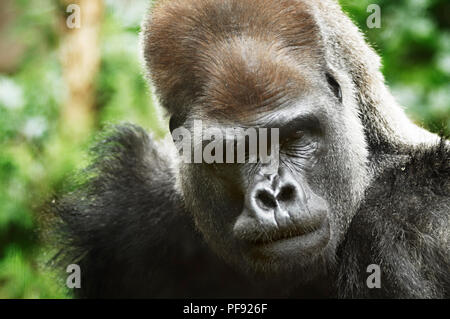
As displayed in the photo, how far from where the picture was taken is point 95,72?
998 cm

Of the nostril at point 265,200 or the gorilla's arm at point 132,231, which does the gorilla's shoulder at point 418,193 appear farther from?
the gorilla's arm at point 132,231

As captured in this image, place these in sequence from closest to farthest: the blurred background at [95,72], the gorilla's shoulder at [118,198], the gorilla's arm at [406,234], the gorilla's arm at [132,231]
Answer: the gorilla's arm at [406,234]
the gorilla's arm at [132,231]
the gorilla's shoulder at [118,198]
the blurred background at [95,72]

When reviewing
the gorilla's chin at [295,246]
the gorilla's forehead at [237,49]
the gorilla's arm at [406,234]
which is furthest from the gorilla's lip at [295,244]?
the gorilla's forehead at [237,49]

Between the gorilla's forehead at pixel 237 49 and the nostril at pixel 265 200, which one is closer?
the nostril at pixel 265 200

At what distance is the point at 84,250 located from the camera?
5.91 m

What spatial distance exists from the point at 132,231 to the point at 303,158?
213 centimetres

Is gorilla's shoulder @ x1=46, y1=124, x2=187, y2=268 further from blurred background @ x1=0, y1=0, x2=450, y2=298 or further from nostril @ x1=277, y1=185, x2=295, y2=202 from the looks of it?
nostril @ x1=277, y1=185, x2=295, y2=202

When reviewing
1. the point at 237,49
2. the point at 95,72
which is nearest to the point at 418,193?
the point at 237,49

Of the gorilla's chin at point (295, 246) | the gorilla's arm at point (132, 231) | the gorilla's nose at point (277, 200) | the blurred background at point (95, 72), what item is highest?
the blurred background at point (95, 72)

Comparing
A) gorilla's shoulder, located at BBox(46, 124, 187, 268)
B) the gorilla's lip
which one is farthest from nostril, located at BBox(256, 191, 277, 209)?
gorilla's shoulder, located at BBox(46, 124, 187, 268)

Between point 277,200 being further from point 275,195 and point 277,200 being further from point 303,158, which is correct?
point 303,158

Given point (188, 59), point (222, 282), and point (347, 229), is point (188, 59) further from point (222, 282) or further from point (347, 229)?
point (222, 282)

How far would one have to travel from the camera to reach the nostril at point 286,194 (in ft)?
→ 12.7
